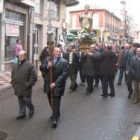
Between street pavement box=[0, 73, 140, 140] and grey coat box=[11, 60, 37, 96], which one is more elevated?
grey coat box=[11, 60, 37, 96]

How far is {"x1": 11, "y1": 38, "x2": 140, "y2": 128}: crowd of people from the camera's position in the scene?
7.36 metres

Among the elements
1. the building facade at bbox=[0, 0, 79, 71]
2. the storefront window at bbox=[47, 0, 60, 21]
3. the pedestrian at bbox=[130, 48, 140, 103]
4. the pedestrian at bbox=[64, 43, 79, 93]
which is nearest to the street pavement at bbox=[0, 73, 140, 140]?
the pedestrian at bbox=[130, 48, 140, 103]

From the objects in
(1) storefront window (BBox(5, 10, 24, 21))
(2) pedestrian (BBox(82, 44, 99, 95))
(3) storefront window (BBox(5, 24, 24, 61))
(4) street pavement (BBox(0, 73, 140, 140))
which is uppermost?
(1) storefront window (BBox(5, 10, 24, 21))

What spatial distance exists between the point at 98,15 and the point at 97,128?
51.9 meters

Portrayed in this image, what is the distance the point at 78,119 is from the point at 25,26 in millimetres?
14407

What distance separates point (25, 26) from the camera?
21625 mm

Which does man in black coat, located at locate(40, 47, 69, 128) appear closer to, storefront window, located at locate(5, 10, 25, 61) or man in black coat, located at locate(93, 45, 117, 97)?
man in black coat, located at locate(93, 45, 117, 97)

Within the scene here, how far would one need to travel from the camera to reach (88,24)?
20922 mm

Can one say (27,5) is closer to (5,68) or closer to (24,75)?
(5,68)

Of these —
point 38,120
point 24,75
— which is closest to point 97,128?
point 38,120

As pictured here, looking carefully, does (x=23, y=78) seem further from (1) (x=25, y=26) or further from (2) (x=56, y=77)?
(1) (x=25, y=26)

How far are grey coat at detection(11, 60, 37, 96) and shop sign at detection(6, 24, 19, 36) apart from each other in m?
11.5

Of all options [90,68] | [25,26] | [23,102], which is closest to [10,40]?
[25,26]

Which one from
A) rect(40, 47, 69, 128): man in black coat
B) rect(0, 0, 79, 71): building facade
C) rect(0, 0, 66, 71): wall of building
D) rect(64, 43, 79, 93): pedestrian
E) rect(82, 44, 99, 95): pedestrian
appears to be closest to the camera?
rect(40, 47, 69, 128): man in black coat
